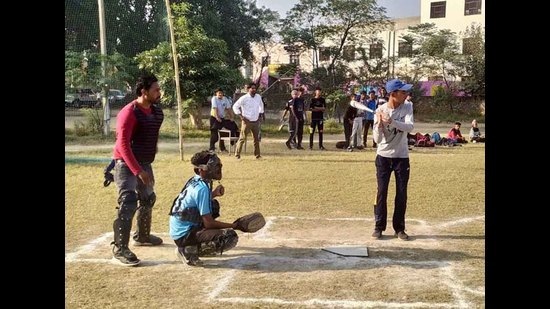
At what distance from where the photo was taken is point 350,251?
202 inches

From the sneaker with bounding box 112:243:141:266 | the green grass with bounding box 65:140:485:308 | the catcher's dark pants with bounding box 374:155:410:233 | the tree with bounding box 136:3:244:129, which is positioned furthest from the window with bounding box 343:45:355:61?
the sneaker with bounding box 112:243:141:266

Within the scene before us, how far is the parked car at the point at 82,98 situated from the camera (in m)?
12.8

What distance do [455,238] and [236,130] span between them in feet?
26.2

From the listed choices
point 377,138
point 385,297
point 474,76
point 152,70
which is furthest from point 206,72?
point 474,76

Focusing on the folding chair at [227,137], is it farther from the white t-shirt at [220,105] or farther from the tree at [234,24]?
the tree at [234,24]

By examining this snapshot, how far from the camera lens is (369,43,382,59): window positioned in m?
25.7

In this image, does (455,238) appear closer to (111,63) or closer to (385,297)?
(385,297)

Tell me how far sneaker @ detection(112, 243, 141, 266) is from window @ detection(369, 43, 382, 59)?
875 inches

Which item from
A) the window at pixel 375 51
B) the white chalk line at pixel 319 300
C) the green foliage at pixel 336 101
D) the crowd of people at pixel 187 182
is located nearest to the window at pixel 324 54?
the window at pixel 375 51

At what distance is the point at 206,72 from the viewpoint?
16.3m

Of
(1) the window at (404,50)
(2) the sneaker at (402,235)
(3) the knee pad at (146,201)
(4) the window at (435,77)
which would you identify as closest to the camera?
(3) the knee pad at (146,201)

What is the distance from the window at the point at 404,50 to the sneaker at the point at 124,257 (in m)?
23.6

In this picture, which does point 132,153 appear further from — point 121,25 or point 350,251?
point 121,25

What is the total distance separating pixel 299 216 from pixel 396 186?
1.58 metres
